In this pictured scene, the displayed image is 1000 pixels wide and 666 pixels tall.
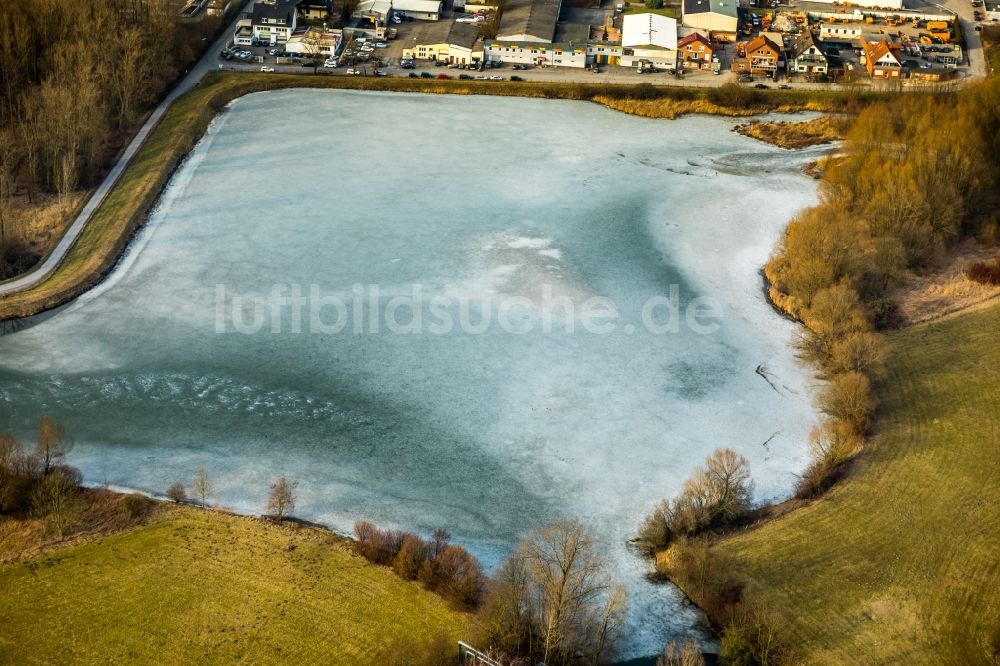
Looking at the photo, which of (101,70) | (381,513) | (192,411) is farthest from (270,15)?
(381,513)

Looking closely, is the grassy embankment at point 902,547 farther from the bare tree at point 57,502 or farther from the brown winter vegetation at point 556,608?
the bare tree at point 57,502

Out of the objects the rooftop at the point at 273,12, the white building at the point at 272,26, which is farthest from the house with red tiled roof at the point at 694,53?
the rooftop at the point at 273,12

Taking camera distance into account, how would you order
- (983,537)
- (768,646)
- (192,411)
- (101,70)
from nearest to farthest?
→ (768,646)
(983,537)
(192,411)
(101,70)

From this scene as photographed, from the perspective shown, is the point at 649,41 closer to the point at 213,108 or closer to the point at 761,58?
the point at 761,58

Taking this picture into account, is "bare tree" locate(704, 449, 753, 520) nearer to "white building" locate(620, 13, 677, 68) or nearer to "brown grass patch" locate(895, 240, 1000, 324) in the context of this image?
"brown grass patch" locate(895, 240, 1000, 324)

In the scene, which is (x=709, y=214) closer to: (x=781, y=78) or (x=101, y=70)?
(x=781, y=78)
